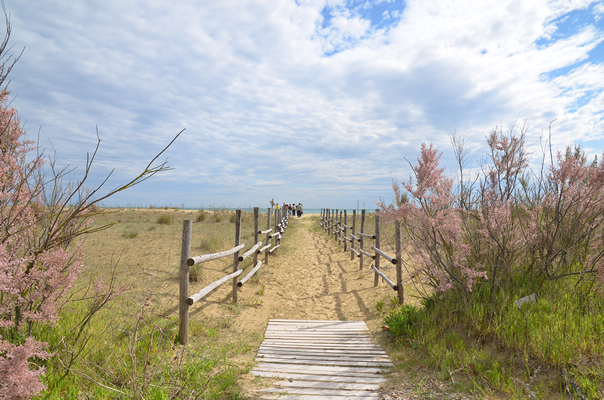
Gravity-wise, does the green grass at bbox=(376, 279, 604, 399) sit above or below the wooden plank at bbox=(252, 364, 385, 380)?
above

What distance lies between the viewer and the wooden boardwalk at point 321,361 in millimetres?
3029

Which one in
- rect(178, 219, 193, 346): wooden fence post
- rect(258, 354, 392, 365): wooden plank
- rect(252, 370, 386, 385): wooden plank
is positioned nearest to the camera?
rect(252, 370, 386, 385): wooden plank

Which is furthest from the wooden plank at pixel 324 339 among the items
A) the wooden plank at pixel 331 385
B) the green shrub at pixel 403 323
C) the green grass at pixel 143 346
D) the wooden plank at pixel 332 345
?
the wooden plank at pixel 331 385

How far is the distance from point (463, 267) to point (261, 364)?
284 cm

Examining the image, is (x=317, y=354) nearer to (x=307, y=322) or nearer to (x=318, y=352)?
(x=318, y=352)

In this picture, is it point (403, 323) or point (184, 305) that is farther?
point (403, 323)

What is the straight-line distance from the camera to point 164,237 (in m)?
11.1

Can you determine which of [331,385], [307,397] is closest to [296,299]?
[331,385]

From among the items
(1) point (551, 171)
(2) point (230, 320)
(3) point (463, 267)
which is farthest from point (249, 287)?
(1) point (551, 171)

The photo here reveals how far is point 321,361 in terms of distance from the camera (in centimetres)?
375

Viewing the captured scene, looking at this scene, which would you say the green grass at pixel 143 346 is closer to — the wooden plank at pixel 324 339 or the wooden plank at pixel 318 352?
the wooden plank at pixel 318 352

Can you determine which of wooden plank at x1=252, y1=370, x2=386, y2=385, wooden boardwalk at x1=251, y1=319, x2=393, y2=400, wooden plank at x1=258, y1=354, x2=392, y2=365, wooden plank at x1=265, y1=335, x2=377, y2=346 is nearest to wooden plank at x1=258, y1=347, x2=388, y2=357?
wooden boardwalk at x1=251, y1=319, x2=393, y2=400

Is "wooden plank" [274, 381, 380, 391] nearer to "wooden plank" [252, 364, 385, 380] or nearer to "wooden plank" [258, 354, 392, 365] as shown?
"wooden plank" [252, 364, 385, 380]

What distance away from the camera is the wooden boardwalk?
3029 millimetres
